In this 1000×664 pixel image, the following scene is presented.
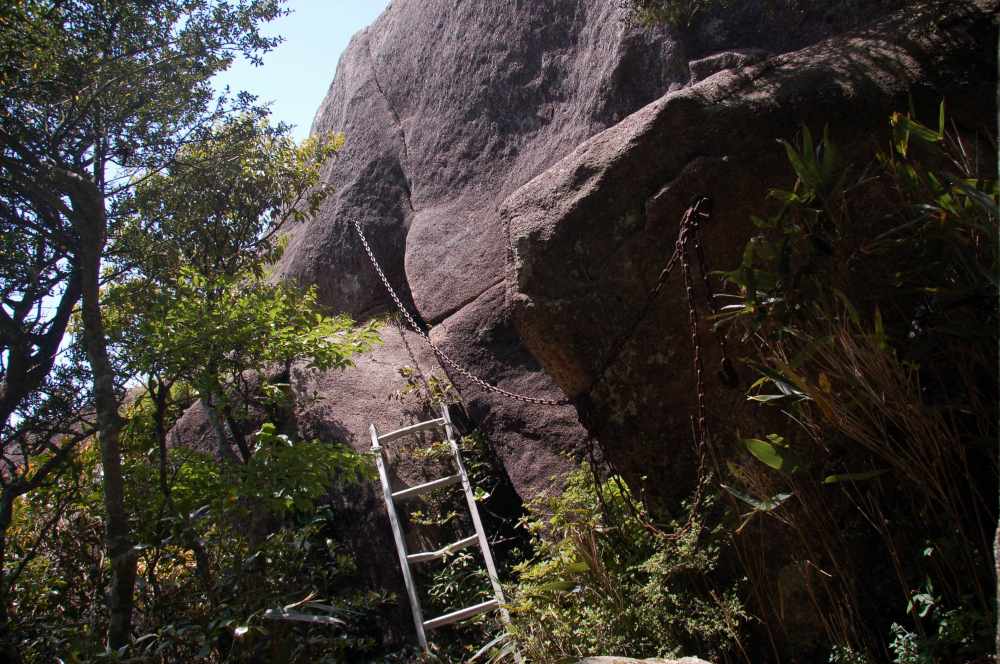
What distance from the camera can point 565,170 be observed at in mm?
3871

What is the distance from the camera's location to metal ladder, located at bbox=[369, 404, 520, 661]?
15.5ft

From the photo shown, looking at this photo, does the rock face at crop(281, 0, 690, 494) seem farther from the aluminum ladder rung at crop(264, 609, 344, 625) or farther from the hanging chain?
the aluminum ladder rung at crop(264, 609, 344, 625)

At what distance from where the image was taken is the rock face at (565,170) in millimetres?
3568

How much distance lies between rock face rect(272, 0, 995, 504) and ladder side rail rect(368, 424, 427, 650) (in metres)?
0.86

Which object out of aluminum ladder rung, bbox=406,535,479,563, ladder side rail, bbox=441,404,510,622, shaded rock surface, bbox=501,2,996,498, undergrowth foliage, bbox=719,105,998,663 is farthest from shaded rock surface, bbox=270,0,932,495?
undergrowth foliage, bbox=719,105,998,663

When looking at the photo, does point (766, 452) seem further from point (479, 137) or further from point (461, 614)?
point (479, 137)

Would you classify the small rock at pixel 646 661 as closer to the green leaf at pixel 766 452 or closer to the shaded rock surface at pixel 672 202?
the green leaf at pixel 766 452

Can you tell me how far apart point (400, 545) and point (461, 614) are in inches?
29.1

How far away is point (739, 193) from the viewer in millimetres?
3527

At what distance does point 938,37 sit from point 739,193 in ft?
3.99

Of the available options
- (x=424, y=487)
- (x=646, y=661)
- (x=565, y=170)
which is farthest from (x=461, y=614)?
(x=565, y=170)

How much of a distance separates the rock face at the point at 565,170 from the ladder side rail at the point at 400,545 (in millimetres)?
864

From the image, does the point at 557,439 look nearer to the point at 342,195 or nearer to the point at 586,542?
the point at 586,542

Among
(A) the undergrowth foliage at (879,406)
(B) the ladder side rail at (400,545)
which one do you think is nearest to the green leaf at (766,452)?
(A) the undergrowth foliage at (879,406)
